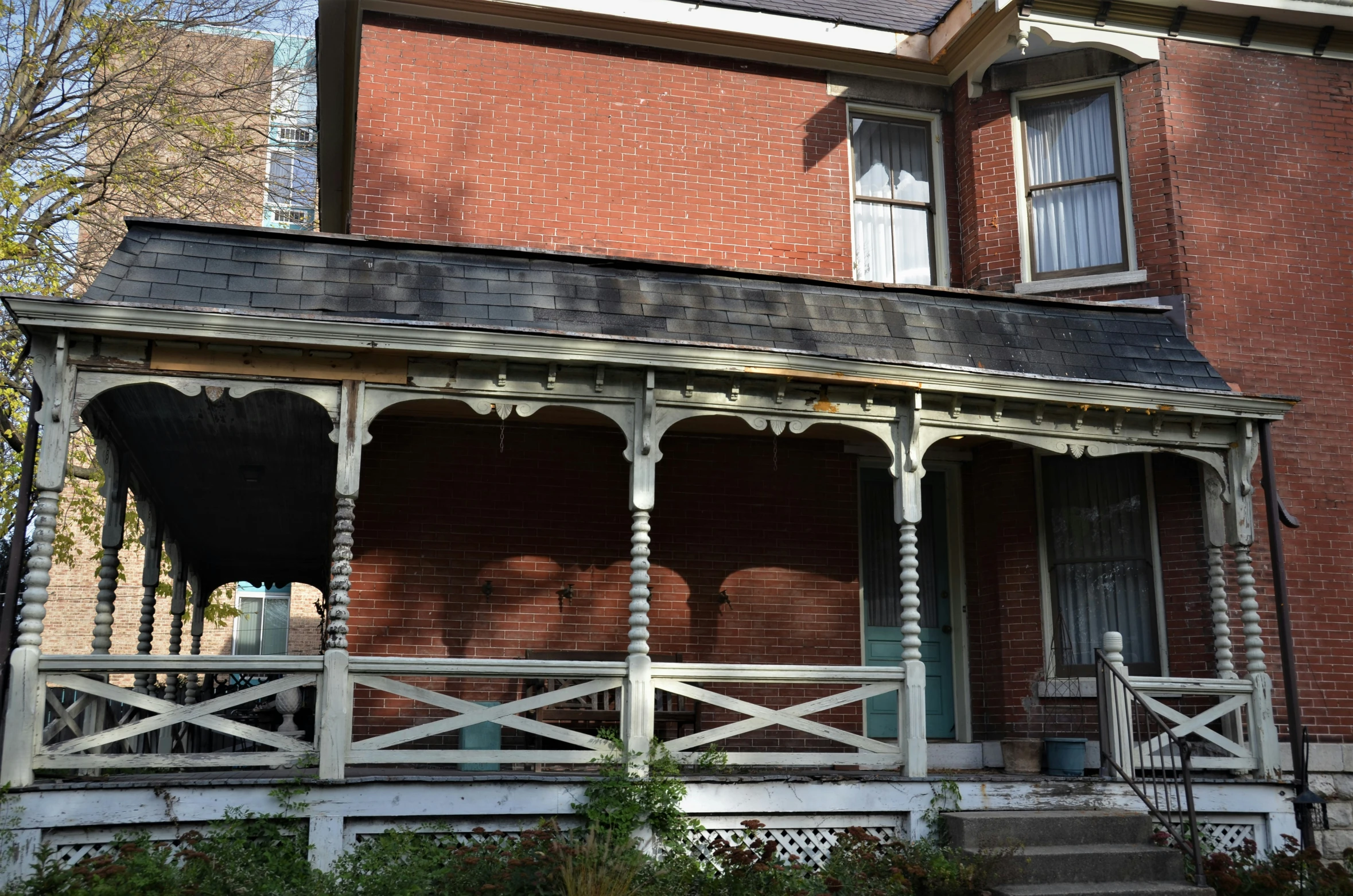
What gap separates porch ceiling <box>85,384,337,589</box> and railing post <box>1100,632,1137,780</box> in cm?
637

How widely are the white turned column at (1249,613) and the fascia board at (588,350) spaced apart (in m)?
1.18

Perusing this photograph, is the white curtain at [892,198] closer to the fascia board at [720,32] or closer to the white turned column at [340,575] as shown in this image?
the fascia board at [720,32]

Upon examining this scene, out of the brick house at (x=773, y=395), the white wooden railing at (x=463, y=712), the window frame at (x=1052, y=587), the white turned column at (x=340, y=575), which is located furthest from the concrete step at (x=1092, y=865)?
the white turned column at (x=340, y=575)

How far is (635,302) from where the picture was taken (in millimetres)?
9609

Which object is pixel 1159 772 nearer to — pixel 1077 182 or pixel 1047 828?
pixel 1047 828

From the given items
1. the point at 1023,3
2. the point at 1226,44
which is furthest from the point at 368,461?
the point at 1226,44

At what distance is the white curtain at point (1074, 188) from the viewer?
12.5 metres

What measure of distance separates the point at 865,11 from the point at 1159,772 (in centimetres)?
904

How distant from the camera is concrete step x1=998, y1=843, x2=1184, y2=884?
784 cm

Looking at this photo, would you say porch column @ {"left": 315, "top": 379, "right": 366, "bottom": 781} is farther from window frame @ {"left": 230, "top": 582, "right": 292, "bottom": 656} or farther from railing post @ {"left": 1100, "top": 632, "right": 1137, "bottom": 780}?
window frame @ {"left": 230, "top": 582, "right": 292, "bottom": 656}

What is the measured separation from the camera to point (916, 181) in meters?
13.5

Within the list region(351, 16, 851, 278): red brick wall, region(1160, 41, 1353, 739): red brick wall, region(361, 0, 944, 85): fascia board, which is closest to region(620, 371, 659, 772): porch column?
region(351, 16, 851, 278): red brick wall

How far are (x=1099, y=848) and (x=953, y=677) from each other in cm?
364

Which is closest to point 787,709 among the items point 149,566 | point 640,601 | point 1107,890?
point 640,601
